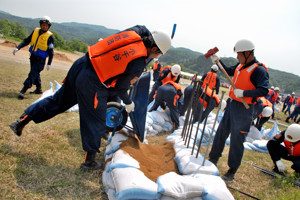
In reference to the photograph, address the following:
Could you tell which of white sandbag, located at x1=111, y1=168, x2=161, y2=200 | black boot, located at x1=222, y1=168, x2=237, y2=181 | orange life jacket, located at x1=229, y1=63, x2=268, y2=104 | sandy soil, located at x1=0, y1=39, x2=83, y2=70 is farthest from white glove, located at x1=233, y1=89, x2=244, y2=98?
sandy soil, located at x1=0, y1=39, x2=83, y2=70

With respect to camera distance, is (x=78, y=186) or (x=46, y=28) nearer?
(x=78, y=186)

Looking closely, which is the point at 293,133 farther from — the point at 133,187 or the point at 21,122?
the point at 21,122

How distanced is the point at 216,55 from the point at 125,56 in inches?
51.8

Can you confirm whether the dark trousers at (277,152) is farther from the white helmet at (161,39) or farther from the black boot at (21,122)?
the black boot at (21,122)

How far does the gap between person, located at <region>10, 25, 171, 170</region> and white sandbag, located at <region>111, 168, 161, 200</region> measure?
618mm

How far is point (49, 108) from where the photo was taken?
2.23 meters

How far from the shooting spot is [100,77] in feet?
6.49

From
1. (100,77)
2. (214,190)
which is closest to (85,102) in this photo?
(100,77)

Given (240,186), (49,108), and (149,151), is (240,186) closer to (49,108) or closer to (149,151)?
(149,151)

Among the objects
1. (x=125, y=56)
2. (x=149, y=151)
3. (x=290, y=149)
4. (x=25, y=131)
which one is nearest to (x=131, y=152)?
(x=149, y=151)

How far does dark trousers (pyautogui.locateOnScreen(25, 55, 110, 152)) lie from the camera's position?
1983 millimetres

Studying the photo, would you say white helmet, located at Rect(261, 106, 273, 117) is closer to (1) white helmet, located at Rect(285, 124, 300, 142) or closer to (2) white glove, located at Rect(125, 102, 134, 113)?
(1) white helmet, located at Rect(285, 124, 300, 142)

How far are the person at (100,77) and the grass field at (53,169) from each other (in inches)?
10.6

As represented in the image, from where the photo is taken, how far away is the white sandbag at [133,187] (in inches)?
59.5
